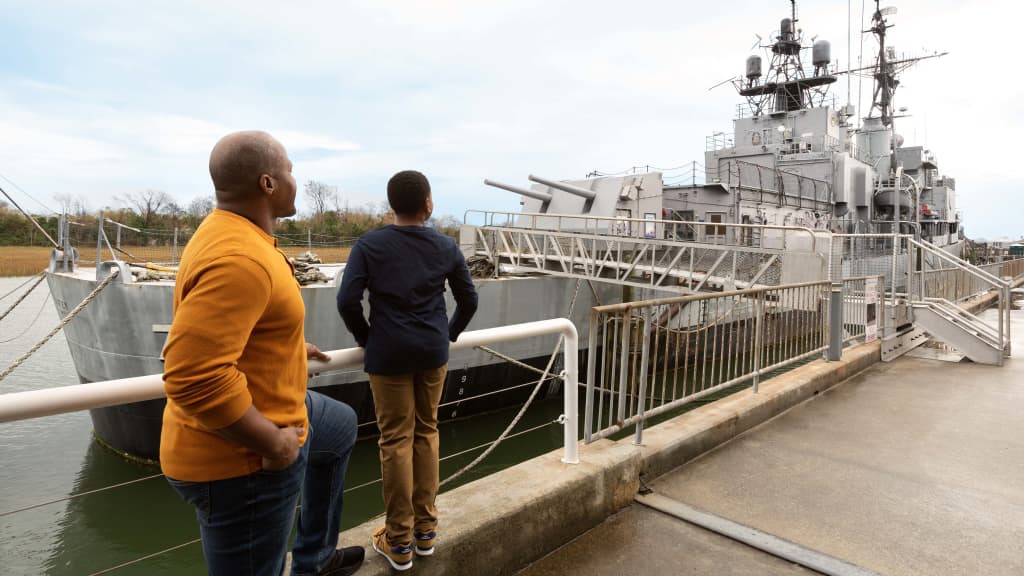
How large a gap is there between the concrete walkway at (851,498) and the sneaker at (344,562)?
0.87 meters

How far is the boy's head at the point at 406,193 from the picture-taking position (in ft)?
7.41

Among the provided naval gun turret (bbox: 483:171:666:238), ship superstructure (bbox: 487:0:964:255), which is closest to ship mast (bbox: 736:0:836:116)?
ship superstructure (bbox: 487:0:964:255)

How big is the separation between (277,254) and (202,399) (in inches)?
16.7

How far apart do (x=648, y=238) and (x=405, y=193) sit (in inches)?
480

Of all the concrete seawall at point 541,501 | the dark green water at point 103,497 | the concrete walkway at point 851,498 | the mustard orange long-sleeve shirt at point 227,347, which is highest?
the mustard orange long-sleeve shirt at point 227,347

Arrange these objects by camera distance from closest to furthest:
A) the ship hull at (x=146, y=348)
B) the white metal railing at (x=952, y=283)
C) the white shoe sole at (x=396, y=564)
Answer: the white shoe sole at (x=396, y=564) < the white metal railing at (x=952, y=283) < the ship hull at (x=146, y=348)

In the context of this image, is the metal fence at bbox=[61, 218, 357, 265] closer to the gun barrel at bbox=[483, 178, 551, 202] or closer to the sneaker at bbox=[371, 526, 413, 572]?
the gun barrel at bbox=[483, 178, 551, 202]

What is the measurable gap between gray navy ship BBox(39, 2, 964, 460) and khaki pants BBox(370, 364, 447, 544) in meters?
2.58

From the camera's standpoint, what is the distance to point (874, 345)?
25.4ft

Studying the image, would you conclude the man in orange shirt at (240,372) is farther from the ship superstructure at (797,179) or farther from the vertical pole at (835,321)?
the ship superstructure at (797,179)

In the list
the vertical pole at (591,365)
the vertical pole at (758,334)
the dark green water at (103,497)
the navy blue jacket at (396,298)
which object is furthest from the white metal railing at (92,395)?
the dark green water at (103,497)

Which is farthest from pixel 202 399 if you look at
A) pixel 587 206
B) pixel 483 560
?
pixel 587 206

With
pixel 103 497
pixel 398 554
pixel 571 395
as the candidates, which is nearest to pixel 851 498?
pixel 571 395

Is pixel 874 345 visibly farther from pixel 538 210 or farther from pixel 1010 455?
pixel 538 210
